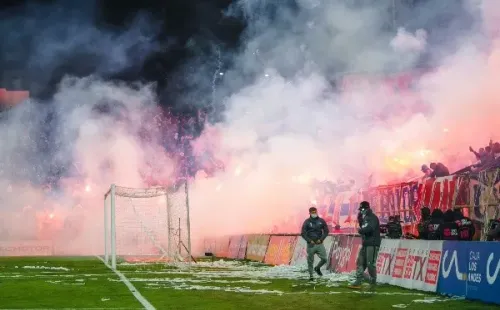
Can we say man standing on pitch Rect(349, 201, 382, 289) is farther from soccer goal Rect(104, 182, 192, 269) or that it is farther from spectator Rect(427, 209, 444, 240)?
soccer goal Rect(104, 182, 192, 269)

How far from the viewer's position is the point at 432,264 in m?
14.7

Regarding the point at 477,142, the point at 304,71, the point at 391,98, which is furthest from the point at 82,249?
the point at 477,142

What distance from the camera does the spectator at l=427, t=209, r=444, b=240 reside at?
17752mm

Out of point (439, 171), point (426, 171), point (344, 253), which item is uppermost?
point (426, 171)

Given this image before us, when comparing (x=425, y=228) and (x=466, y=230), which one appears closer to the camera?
(x=466, y=230)

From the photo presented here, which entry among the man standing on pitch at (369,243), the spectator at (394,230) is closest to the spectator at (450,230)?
the man standing on pitch at (369,243)

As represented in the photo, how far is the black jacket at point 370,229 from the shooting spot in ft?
54.6

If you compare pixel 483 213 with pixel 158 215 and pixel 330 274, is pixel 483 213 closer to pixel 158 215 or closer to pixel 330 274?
pixel 330 274

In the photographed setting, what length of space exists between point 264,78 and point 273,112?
12.9ft

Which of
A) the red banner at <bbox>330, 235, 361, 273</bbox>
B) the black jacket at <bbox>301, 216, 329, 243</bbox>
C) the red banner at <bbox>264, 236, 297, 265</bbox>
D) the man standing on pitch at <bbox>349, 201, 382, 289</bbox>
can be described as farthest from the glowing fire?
the man standing on pitch at <bbox>349, 201, 382, 289</bbox>

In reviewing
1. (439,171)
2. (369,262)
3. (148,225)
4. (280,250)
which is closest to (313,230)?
(369,262)

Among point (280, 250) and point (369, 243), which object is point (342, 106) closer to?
point (280, 250)

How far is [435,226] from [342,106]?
2853 centimetres

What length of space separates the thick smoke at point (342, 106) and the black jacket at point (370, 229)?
17208 mm
